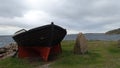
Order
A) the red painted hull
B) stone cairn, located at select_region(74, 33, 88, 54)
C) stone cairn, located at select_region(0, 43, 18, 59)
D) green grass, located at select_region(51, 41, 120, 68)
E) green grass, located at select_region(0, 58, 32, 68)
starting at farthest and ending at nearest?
stone cairn, located at select_region(0, 43, 18, 59) → stone cairn, located at select_region(74, 33, 88, 54) → the red painted hull → green grass, located at select_region(0, 58, 32, 68) → green grass, located at select_region(51, 41, 120, 68)

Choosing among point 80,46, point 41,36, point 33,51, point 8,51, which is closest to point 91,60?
point 80,46

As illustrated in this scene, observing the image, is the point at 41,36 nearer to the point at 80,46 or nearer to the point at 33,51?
the point at 33,51

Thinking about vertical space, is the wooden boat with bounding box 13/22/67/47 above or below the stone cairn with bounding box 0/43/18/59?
above

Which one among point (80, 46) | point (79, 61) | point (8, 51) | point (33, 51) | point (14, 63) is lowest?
point (79, 61)

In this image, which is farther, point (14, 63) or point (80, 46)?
point (80, 46)

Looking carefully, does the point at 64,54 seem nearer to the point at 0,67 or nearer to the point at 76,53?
the point at 76,53

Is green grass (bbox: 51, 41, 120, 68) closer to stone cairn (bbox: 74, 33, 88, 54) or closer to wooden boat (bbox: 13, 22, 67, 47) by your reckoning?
stone cairn (bbox: 74, 33, 88, 54)

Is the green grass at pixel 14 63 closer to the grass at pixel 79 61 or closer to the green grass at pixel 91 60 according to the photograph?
the grass at pixel 79 61

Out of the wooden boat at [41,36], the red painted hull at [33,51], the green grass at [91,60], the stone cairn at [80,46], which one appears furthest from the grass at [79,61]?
the wooden boat at [41,36]

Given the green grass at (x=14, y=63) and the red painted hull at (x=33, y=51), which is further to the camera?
the red painted hull at (x=33, y=51)

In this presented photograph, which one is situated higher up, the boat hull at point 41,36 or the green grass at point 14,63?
the boat hull at point 41,36

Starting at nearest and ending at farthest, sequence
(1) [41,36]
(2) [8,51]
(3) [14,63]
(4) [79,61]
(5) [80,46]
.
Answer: (4) [79,61], (3) [14,63], (1) [41,36], (5) [80,46], (2) [8,51]

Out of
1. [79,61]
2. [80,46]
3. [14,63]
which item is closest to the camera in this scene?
[79,61]

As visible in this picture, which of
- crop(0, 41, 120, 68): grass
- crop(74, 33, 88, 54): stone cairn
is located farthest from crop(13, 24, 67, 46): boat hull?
crop(74, 33, 88, 54): stone cairn
